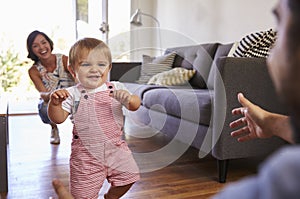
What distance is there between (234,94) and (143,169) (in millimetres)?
683

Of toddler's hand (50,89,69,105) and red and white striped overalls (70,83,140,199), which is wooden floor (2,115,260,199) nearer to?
red and white striped overalls (70,83,140,199)

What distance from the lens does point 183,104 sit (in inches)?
75.0

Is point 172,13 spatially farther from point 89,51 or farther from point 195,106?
point 89,51

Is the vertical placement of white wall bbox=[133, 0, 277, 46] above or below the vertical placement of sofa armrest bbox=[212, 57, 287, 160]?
above

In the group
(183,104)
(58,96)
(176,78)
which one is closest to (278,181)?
(58,96)

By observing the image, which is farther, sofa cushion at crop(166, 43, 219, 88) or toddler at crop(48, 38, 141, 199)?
sofa cushion at crop(166, 43, 219, 88)

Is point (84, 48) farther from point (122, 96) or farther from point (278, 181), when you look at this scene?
point (278, 181)

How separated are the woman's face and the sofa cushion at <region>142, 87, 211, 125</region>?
2.67ft

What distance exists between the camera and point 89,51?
3.76 ft

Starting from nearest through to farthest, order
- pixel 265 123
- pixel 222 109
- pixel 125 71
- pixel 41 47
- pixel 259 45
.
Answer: pixel 265 123 < pixel 222 109 < pixel 259 45 < pixel 41 47 < pixel 125 71

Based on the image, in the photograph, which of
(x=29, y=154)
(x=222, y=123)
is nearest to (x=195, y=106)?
(x=222, y=123)

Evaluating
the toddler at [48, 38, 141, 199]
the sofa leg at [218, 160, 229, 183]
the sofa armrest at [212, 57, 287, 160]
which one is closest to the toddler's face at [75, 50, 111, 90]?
the toddler at [48, 38, 141, 199]

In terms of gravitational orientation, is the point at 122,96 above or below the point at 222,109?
above

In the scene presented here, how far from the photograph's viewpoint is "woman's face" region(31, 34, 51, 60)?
7.85 feet
